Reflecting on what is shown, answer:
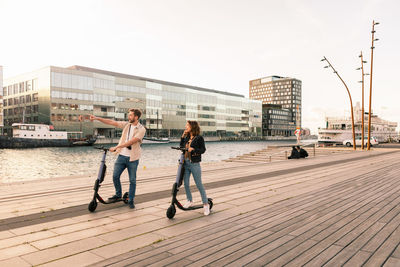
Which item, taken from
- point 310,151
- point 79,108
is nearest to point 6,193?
point 310,151

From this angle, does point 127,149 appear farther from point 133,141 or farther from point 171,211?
point 171,211

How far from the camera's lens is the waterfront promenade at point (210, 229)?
3.36 m

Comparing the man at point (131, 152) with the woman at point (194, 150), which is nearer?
the woman at point (194, 150)

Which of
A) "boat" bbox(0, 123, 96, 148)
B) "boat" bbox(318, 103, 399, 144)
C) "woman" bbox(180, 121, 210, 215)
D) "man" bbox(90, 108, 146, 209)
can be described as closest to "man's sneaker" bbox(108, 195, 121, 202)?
"man" bbox(90, 108, 146, 209)

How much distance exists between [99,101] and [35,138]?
78.9 feet

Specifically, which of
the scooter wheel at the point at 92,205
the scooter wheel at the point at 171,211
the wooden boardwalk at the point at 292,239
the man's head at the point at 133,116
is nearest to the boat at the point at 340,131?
the wooden boardwalk at the point at 292,239

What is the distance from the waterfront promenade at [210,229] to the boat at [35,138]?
58.3 meters

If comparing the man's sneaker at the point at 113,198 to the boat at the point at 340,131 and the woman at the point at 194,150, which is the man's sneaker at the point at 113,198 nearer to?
the woman at the point at 194,150

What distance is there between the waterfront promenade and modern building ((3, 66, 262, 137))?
2839 inches

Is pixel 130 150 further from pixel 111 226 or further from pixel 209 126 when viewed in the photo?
pixel 209 126

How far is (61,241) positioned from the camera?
12.6 ft

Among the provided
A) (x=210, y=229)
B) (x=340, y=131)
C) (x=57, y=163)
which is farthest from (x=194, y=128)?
(x=340, y=131)

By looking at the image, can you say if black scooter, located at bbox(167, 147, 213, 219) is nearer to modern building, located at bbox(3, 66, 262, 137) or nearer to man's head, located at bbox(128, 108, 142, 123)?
man's head, located at bbox(128, 108, 142, 123)

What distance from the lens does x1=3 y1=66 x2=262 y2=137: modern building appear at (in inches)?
2847
